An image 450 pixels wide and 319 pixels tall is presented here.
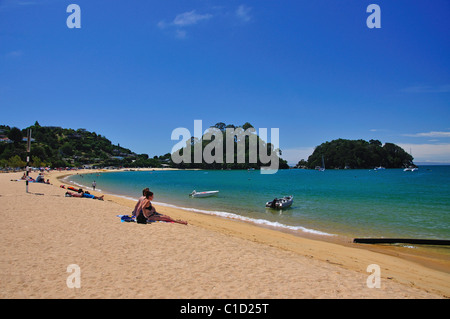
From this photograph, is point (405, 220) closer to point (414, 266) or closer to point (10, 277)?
point (414, 266)

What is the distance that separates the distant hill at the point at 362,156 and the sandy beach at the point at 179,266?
181 meters

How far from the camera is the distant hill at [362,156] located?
572 ft

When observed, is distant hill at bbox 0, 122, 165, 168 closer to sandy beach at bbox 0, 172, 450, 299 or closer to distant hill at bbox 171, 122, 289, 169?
distant hill at bbox 171, 122, 289, 169

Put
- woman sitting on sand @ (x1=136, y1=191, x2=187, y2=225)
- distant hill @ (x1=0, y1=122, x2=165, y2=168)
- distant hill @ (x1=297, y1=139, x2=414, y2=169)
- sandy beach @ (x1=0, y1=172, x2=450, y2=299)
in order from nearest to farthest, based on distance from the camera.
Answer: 1. sandy beach @ (x1=0, y1=172, x2=450, y2=299)
2. woman sitting on sand @ (x1=136, y1=191, x2=187, y2=225)
3. distant hill @ (x1=0, y1=122, x2=165, y2=168)
4. distant hill @ (x1=297, y1=139, x2=414, y2=169)

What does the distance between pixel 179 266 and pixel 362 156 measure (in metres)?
192

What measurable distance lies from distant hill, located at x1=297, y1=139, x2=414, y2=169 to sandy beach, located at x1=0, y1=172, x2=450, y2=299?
18138cm

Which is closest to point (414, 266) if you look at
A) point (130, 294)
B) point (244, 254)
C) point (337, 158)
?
point (244, 254)

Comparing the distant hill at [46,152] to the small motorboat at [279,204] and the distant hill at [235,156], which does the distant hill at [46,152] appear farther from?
the small motorboat at [279,204]

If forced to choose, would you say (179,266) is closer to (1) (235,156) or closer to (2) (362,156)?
(1) (235,156)

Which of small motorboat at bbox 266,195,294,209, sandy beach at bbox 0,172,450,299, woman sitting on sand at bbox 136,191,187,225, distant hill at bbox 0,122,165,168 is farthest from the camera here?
distant hill at bbox 0,122,165,168

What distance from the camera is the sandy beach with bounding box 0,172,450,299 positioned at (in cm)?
502

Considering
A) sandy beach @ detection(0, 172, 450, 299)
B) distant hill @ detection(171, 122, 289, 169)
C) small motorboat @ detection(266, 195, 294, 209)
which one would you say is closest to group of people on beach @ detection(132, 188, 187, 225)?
sandy beach @ detection(0, 172, 450, 299)

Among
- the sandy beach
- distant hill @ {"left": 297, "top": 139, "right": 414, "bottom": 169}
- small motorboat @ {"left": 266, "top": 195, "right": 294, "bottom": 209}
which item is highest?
distant hill @ {"left": 297, "top": 139, "right": 414, "bottom": 169}

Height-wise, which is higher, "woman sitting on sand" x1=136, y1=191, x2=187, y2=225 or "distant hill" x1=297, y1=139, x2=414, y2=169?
"distant hill" x1=297, y1=139, x2=414, y2=169
